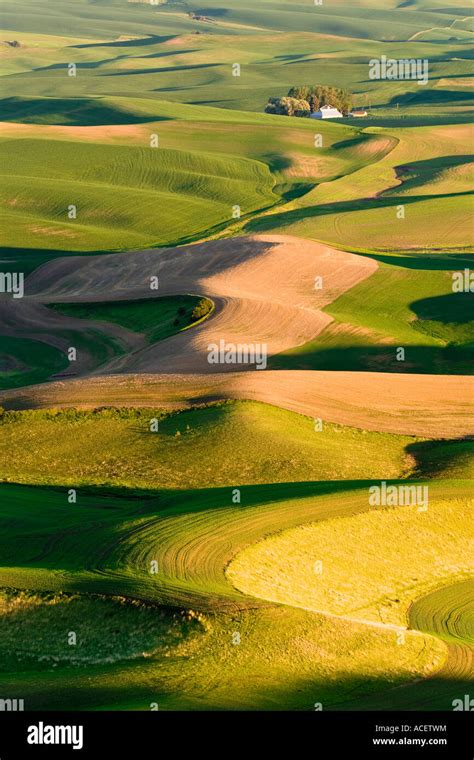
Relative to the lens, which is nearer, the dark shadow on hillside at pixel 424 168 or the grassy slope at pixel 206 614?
the grassy slope at pixel 206 614

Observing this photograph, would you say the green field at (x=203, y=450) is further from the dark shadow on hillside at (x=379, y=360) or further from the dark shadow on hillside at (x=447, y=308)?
the dark shadow on hillside at (x=447, y=308)

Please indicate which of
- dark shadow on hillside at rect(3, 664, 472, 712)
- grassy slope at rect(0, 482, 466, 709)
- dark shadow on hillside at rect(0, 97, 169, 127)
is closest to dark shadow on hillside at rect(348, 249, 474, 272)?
grassy slope at rect(0, 482, 466, 709)

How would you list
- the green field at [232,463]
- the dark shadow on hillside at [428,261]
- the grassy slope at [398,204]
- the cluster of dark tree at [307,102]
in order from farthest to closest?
the cluster of dark tree at [307,102] → the grassy slope at [398,204] → the dark shadow on hillside at [428,261] → the green field at [232,463]

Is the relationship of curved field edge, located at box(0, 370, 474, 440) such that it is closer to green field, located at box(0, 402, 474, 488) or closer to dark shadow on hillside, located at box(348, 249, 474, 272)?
green field, located at box(0, 402, 474, 488)

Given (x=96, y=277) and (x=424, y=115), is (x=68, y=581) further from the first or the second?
(x=424, y=115)

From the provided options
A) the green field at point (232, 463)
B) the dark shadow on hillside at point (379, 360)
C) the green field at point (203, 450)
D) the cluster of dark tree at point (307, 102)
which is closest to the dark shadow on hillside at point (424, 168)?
the green field at point (232, 463)

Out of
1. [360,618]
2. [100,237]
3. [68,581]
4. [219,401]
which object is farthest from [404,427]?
[100,237]

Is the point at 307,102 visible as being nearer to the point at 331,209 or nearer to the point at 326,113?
the point at 326,113
